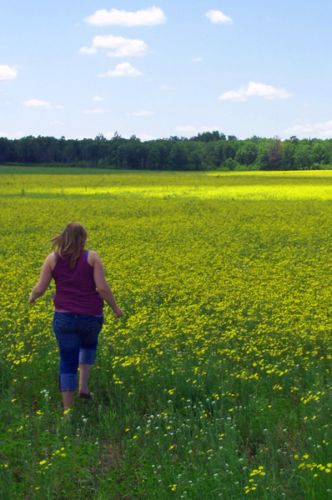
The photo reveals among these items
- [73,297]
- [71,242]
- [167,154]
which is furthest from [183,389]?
[167,154]

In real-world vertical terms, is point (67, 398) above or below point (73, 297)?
below

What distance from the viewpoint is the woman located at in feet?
20.8

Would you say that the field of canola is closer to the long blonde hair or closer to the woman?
the woman

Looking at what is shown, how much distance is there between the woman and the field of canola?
46 cm

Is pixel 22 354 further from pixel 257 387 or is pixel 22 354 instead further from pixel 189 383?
pixel 257 387

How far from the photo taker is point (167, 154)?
114 metres

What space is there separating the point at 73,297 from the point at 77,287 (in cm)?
10

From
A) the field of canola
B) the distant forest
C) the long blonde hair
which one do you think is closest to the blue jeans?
the field of canola

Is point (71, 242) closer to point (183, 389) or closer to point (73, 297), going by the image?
point (73, 297)

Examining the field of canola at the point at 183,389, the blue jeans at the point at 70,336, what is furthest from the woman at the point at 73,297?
the field of canola at the point at 183,389

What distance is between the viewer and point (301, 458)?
5.10m

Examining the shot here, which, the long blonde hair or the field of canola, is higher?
the long blonde hair

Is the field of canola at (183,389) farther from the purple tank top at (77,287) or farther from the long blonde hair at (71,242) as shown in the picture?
the long blonde hair at (71,242)

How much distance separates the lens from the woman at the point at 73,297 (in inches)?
249
